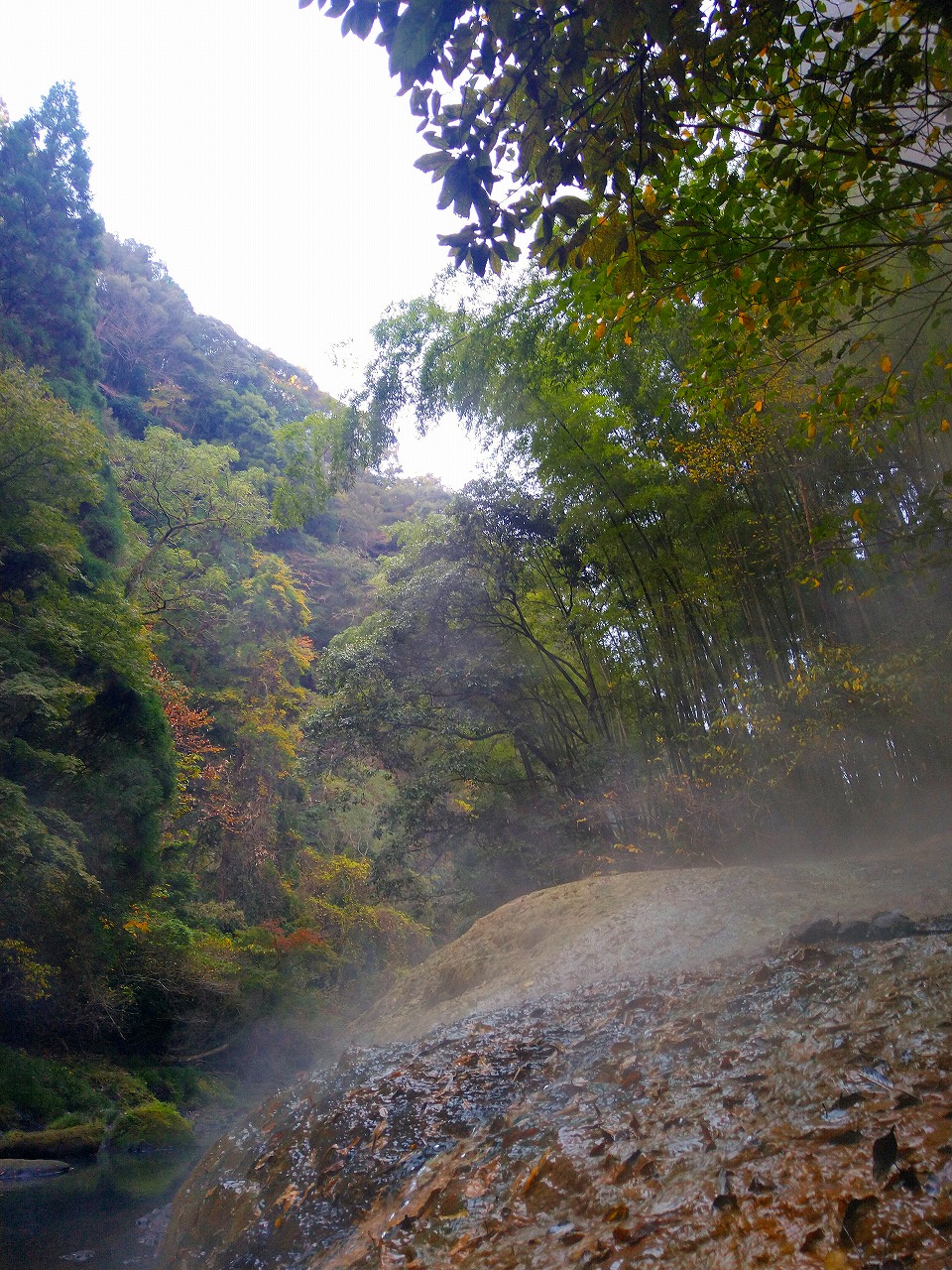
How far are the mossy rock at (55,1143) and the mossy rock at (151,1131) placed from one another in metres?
0.39

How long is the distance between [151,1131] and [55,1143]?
1626 mm

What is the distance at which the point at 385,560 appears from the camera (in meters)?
11.6

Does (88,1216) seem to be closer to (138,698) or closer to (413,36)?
(413,36)

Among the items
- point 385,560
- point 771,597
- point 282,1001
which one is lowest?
point 282,1001

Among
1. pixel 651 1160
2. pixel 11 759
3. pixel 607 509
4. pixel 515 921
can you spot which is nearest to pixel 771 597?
pixel 607 509

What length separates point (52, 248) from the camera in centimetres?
1499

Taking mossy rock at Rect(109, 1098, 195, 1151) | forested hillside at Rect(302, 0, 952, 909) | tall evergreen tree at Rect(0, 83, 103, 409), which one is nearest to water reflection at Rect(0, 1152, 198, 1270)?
mossy rock at Rect(109, 1098, 195, 1151)

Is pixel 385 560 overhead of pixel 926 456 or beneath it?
overhead

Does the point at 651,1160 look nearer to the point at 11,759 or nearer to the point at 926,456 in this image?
the point at 926,456

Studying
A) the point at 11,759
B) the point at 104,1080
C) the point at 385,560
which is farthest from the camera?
the point at 385,560

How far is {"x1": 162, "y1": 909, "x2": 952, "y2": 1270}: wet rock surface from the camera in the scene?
174cm

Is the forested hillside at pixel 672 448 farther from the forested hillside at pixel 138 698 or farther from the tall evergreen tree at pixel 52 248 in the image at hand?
the tall evergreen tree at pixel 52 248

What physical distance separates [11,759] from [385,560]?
5.72m

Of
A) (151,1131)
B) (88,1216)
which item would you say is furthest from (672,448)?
(151,1131)
